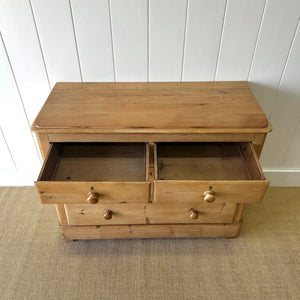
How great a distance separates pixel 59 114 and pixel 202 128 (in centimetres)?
56

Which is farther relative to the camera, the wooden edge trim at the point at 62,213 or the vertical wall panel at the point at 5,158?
the vertical wall panel at the point at 5,158

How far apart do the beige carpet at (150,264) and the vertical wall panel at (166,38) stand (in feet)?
2.72

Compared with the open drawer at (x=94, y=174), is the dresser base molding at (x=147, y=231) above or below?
below

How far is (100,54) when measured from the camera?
3.83 ft

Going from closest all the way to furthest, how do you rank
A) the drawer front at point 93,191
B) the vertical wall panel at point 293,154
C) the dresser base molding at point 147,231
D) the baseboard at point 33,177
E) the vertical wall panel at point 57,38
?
the drawer front at point 93,191 < the vertical wall panel at point 57,38 < the dresser base molding at point 147,231 < the vertical wall panel at point 293,154 < the baseboard at point 33,177

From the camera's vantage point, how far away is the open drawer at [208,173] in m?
0.92

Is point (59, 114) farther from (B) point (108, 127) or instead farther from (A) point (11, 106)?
(A) point (11, 106)

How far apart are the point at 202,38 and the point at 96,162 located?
0.71 m

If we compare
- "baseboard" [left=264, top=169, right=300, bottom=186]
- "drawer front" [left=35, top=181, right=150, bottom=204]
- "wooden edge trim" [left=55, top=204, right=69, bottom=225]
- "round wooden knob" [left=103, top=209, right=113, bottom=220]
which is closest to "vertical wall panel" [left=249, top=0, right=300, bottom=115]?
"baseboard" [left=264, top=169, right=300, bottom=186]

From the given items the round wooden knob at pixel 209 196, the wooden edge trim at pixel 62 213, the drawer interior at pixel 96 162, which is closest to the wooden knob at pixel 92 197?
the drawer interior at pixel 96 162

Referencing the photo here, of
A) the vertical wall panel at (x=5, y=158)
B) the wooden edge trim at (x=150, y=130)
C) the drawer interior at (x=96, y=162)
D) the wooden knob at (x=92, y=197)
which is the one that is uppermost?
the wooden edge trim at (x=150, y=130)

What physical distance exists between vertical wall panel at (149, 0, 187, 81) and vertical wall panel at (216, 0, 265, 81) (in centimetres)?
19

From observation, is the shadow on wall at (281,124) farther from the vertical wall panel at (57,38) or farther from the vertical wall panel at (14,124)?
the vertical wall panel at (14,124)

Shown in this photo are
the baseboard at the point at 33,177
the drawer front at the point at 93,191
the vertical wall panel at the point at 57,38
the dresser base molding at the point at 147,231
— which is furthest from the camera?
the baseboard at the point at 33,177
